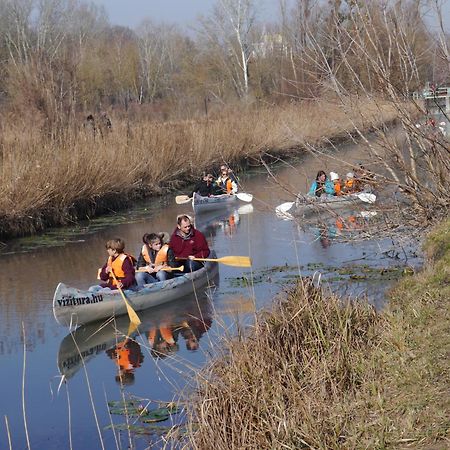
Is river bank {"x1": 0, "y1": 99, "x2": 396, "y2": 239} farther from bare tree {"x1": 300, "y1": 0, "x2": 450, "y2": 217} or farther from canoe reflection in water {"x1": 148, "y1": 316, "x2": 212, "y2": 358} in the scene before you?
canoe reflection in water {"x1": 148, "y1": 316, "x2": 212, "y2": 358}

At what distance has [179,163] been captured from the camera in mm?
24094

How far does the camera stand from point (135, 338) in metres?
10.3

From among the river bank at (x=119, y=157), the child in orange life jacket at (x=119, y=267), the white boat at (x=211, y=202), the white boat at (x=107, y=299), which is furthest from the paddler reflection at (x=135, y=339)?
the white boat at (x=211, y=202)

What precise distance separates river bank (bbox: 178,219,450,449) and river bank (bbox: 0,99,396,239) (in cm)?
377

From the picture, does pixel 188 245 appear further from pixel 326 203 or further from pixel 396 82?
pixel 396 82

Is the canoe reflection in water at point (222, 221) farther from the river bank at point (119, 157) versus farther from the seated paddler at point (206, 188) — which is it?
the river bank at point (119, 157)

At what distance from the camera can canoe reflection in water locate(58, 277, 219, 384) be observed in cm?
906

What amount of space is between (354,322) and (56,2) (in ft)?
181

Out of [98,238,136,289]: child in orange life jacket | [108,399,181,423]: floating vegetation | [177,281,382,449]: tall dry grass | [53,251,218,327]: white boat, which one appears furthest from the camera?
[98,238,136,289]: child in orange life jacket

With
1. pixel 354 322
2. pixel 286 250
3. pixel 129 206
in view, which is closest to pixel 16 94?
pixel 129 206

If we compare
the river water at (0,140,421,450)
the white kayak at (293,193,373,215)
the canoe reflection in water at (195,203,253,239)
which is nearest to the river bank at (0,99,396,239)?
the river water at (0,140,421,450)

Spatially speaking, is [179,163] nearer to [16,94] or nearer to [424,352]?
[16,94]

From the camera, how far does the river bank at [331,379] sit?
4.69m

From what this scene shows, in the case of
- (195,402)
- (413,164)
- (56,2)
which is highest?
(56,2)
